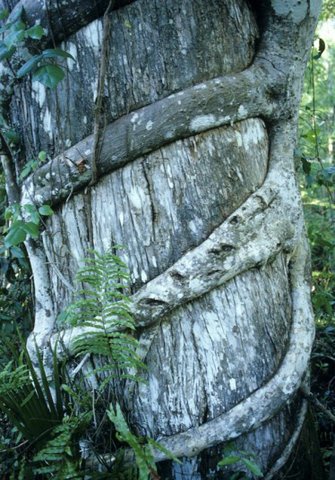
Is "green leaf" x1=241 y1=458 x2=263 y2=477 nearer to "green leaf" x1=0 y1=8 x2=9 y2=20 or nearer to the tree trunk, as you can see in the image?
the tree trunk

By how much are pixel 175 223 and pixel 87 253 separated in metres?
0.42

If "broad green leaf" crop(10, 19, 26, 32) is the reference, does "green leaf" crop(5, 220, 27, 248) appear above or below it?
below

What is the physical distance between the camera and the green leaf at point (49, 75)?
1.72m

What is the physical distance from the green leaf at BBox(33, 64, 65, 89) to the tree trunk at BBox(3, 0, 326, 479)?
0.65ft

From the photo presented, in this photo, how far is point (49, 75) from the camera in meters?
1.72

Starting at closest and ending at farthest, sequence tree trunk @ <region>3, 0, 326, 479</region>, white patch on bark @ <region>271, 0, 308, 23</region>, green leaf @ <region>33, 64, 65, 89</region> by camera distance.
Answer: green leaf @ <region>33, 64, 65, 89</region>, tree trunk @ <region>3, 0, 326, 479</region>, white patch on bark @ <region>271, 0, 308, 23</region>

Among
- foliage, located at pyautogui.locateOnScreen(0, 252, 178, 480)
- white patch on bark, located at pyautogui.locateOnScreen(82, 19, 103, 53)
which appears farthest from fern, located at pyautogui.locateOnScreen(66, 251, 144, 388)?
white patch on bark, located at pyautogui.locateOnScreen(82, 19, 103, 53)

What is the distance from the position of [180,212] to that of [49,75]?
29.2 inches

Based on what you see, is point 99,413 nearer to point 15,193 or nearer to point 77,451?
point 77,451

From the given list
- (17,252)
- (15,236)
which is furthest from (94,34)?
Result: (17,252)

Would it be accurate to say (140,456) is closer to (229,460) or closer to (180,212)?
(229,460)

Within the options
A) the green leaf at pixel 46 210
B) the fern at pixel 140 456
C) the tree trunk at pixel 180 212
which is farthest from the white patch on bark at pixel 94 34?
the fern at pixel 140 456

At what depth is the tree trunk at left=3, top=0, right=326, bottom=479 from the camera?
1.84 meters

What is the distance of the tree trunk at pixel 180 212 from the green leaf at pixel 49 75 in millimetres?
198
